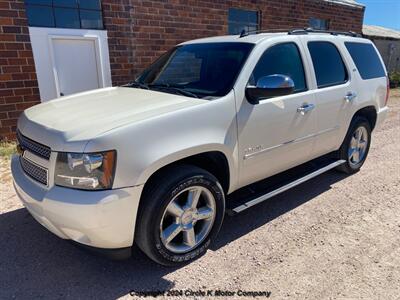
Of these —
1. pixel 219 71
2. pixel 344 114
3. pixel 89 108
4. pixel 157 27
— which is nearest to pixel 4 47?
pixel 157 27

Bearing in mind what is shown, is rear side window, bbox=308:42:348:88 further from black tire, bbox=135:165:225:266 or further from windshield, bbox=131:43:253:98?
black tire, bbox=135:165:225:266

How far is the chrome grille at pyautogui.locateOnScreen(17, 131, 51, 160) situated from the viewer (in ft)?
8.47

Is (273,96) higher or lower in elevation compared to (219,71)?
lower

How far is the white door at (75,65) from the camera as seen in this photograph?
673cm

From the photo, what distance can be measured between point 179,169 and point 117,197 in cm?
62

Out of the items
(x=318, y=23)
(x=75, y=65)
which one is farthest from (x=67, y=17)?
(x=318, y=23)

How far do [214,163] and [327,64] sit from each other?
84.8 inches

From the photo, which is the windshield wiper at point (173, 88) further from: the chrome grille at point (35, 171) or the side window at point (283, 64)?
the chrome grille at point (35, 171)

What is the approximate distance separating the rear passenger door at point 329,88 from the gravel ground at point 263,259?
82 centimetres

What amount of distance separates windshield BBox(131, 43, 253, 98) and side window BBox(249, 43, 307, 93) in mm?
198

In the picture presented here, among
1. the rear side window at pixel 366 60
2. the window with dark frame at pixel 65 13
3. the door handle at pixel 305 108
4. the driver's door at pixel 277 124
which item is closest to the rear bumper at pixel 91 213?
the driver's door at pixel 277 124

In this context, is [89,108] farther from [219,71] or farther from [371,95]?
[371,95]

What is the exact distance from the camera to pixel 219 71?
11.1 feet

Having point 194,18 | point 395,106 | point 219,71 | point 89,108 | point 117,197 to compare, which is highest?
point 194,18
